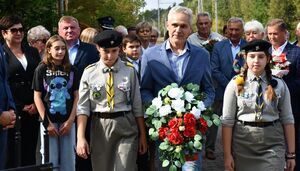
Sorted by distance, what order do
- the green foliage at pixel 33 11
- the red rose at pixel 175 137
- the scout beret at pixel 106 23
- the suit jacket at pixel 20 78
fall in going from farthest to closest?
the green foliage at pixel 33 11 < the scout beret at pixel 106 23 < the suit jacket at pixel 20 78 < the red rose at pixel 175 137

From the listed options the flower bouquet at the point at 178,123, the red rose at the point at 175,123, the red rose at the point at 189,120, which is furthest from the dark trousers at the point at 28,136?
the red rose at the point at 189,120

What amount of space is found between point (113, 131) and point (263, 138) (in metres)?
1.53

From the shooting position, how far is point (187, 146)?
16.3 ft

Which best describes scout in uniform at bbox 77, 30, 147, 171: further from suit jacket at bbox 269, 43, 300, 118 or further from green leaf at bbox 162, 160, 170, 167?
suit jacket at bbox 269, 43, 300, 118

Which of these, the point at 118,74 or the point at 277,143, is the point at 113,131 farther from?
the point at 277,143

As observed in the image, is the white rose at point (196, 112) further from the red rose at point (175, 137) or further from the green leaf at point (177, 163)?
the green leaf at point (177, 163)

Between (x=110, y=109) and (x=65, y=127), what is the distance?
118cm

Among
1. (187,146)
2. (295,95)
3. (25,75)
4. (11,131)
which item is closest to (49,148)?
(11,131)

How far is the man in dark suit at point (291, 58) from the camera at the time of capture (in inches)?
273

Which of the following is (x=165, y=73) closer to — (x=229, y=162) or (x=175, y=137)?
(x=175, y=137)

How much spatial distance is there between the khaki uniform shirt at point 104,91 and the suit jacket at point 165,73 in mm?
157

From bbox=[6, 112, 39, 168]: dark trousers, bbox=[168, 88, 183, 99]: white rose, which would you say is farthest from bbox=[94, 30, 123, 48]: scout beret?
bbox=[6, 112, 39, 168]: dark trousers

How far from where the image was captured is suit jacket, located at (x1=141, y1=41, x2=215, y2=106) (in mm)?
5535

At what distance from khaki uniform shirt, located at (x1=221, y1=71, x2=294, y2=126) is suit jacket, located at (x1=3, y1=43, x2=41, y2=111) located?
2778 mm
